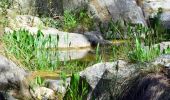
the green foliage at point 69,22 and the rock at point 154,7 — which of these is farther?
the rock at point 154,7

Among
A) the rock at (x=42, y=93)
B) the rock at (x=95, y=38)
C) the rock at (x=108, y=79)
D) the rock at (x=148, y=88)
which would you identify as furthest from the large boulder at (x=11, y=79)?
the rock at (x=95, y=38)

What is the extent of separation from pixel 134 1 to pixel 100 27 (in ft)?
7.30

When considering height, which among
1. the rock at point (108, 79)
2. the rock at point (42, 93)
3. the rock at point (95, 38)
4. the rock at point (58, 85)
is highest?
the rock at point (108, 79)

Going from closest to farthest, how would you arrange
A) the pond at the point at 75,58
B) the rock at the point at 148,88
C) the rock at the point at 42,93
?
1. the rock at the point at 148,88
2. the rock at the point at 42,93
3. the pond at the point at 75,58

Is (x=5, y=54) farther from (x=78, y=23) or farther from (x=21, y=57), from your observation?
(x=78, y=23)

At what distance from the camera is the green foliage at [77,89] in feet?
19.2

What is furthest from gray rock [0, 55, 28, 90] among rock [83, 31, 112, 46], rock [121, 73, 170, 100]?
rock [83, 31, 112, 46]

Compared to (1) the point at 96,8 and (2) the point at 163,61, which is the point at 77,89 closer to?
(2) the point at 163,61

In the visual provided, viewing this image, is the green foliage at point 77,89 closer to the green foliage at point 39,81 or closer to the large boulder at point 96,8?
the green foliage at point 39,81

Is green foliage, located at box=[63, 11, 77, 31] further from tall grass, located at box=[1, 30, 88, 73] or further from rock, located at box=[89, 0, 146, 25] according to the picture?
Answer: tall grass, located at box=[1, 30, 88, 73]

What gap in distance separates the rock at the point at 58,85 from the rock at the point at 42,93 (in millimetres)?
109

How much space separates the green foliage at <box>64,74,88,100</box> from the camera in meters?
5.84

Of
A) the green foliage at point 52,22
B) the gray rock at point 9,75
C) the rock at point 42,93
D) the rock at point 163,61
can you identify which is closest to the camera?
the rock at point 163,61

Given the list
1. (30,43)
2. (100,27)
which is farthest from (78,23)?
(30,43)
